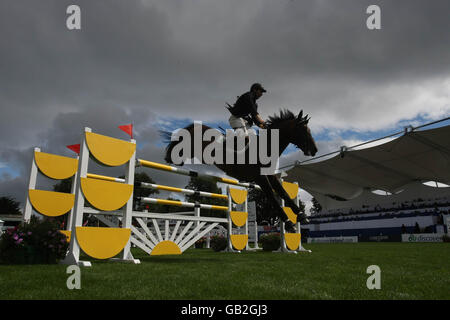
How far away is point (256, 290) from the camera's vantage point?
2.21m

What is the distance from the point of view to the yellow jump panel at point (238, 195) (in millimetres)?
8367

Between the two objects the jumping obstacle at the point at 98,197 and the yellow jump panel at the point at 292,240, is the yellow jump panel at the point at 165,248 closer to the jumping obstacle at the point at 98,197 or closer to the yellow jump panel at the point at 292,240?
the jumping obstacle at the point at 98,197

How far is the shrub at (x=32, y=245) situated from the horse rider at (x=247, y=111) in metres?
2.97

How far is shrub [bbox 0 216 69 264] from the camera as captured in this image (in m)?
4.10

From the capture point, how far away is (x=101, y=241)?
4.22m

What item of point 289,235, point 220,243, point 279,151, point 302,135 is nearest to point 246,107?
point 279,151

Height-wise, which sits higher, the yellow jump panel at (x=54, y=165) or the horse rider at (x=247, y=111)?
the horse rider at (x=247, y=111)

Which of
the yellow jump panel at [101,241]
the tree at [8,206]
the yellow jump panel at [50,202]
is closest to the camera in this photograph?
the yellow jump panel at [101,241]

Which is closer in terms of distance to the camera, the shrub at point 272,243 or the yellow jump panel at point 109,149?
the yellow jump panel at point 109,149

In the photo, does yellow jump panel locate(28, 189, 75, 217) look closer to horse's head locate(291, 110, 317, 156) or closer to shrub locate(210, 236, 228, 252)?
horse's head locate(291, 110, 317, 156)

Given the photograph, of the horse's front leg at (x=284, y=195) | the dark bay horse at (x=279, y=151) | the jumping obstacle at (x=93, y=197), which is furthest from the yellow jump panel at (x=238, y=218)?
the horse's front leg at (x=284, y=195)

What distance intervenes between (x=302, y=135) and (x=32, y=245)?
410 centimetres
